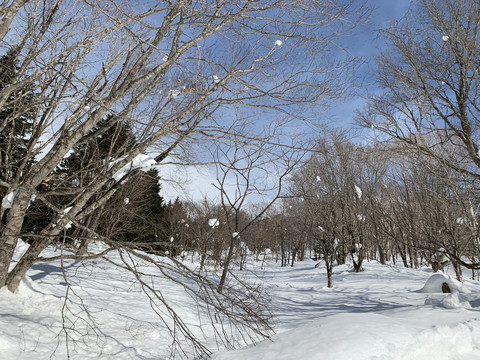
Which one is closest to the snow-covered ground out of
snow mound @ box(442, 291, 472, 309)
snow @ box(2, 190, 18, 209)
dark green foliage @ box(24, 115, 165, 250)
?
snow mound @ box(442, 291, 472, 309)

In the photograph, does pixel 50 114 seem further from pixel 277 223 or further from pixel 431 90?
pixel 277 223

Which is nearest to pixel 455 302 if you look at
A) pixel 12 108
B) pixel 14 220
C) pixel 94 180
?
pixel 94 180

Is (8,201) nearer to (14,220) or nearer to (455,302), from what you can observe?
(14,220)

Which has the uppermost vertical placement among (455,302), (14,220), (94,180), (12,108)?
(12,108)

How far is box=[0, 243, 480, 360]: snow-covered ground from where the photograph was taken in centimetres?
295

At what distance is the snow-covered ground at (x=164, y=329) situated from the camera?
9.67 ft

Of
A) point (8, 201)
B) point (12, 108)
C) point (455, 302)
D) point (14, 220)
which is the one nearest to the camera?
point (8, 201)

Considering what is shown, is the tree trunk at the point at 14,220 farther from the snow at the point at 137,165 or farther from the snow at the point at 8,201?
the snow at the point at 137,165

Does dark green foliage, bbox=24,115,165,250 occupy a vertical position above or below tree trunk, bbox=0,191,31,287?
above

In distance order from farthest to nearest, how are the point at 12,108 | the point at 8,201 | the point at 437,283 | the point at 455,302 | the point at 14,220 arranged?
1. the point at 437,283
2. the point at 455,302
3. the point at 12,108
4. the point at 14,220
5. the point at 8,201

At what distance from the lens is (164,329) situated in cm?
530

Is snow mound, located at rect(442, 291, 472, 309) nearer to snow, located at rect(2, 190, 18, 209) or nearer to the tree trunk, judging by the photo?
the tree trunk

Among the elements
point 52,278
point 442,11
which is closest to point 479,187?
point 442,11

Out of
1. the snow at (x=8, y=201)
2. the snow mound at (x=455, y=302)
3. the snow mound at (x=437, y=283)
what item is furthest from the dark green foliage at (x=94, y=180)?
the snow mound at (x=437, y=283)
